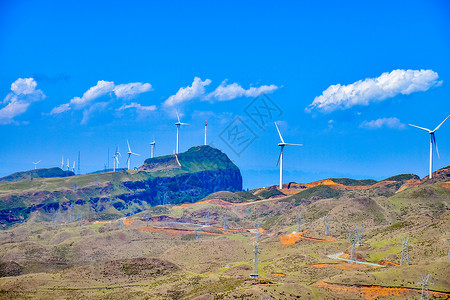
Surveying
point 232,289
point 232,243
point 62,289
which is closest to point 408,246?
point 232,289

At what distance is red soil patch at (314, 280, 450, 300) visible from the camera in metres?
107

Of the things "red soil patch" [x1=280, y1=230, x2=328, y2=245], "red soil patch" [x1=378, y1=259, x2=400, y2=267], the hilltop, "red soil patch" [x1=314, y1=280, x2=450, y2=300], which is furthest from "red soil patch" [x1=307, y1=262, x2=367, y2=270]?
"red soil patch" [x1=280, y1=230, x2=328, y2=245]

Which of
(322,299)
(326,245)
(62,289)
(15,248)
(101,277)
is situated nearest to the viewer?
(322,299)

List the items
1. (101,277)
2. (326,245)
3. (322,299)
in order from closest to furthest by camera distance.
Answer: (322,299) → (101,277) → (326,245)

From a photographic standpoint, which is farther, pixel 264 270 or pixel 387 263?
pixel 264 270

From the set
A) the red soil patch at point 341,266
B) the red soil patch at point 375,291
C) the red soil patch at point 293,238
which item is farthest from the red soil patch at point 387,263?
the red soil patch at point 293,238

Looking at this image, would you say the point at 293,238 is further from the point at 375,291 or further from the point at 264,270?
the point at 375,291

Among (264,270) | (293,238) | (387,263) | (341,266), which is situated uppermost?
(293,238)

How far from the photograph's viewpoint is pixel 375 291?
110375mm

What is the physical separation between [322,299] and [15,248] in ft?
420

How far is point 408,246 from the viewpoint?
144 meters

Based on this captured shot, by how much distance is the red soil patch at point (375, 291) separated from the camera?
352 feet

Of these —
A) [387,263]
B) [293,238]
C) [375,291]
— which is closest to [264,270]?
[387,263]

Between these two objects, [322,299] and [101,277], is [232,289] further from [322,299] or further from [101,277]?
[101,277]
